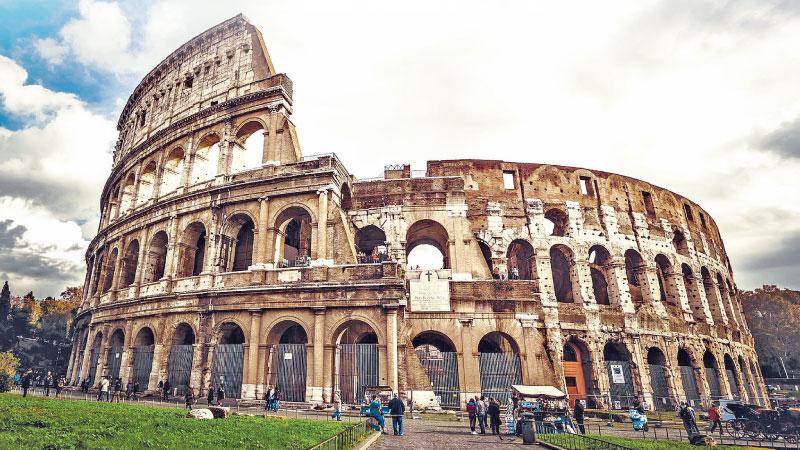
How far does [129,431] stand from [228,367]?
10469mm

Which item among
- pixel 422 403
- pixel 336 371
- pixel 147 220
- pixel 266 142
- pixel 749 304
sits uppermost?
pixel 266 142

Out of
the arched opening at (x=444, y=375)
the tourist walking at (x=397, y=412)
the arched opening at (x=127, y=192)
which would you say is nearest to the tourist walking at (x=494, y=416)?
the tourist walking at (x=397, y=412)

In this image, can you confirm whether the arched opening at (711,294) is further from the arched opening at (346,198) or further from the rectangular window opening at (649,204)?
the arched opening at (346,198)

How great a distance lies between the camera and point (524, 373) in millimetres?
17531

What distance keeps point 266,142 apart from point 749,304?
50.7 m

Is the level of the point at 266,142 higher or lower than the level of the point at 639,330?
higher

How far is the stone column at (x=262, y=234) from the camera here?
18.3 m

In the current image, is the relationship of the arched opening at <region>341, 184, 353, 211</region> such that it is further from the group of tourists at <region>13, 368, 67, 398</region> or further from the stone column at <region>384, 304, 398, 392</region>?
the group of tourists at <region>13, 368, 67, 398</region>

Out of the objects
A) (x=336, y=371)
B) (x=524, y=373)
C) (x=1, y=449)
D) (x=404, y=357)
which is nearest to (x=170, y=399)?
(x=336, y=371)

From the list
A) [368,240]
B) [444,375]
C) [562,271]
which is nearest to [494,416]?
[444,375]

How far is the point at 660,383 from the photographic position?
21.2 m

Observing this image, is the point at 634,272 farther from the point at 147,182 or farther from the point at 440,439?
the point at 147,182

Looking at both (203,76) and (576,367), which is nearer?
(576,367)

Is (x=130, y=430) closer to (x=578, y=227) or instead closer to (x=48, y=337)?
(x=578, y=227)
